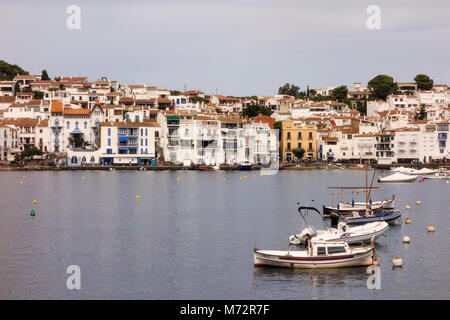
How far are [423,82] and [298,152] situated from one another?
65.8 metres

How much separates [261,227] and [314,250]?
13310mm

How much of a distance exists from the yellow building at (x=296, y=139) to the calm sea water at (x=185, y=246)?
161 ft

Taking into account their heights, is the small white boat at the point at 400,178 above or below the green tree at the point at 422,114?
below

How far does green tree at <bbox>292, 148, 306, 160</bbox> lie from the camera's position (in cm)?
11962

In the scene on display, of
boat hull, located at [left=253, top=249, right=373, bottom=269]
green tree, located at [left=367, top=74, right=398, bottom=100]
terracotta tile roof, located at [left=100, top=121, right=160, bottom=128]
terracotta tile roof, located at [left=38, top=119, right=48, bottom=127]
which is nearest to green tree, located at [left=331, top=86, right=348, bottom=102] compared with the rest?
green tree, located at [left=367, top=74, right=398, bottom=100]

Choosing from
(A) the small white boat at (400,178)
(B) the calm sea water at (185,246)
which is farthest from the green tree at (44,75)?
(A) the small white boat at (400,178)

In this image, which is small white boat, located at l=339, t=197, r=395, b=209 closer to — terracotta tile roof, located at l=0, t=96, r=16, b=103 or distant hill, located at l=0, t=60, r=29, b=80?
terracotta tile roof, located at l=0, t=96, r=16, b=103

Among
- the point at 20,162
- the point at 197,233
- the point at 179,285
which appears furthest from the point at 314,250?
the point at 20,162

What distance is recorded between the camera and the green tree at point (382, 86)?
16712cm

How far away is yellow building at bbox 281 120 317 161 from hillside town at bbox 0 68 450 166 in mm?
174

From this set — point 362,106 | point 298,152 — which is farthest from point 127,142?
point 362,106

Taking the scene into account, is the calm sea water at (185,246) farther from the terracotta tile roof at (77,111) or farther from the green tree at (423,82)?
the green tree at (423,82)

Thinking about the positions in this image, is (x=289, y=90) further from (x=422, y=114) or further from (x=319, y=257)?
(x=319, y=257)
